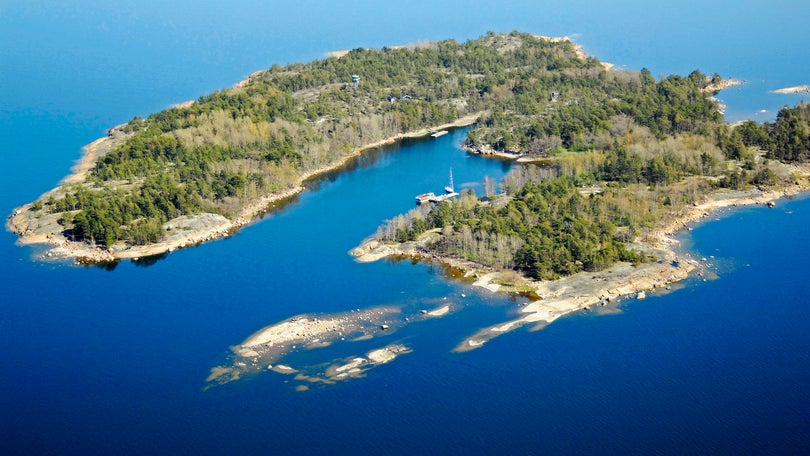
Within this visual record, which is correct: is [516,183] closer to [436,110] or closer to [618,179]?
[618,179]

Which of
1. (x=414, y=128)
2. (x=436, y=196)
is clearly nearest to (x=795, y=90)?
(x=414, y=128)

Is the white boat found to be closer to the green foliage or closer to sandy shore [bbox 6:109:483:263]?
the green foliage

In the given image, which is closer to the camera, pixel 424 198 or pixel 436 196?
pixel 424 198

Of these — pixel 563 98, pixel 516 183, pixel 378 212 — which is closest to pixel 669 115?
pixel 563 98

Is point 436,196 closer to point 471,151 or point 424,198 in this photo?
point 424,198

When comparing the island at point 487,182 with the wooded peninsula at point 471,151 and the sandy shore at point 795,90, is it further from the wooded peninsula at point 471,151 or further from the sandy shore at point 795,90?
the sandy shore at point 795,90

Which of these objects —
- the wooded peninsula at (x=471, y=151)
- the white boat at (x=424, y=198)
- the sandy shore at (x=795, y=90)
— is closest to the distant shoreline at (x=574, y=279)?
the wooded peninsula at (x=471, y=151)

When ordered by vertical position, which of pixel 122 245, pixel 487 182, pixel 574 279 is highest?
pixel 487 182

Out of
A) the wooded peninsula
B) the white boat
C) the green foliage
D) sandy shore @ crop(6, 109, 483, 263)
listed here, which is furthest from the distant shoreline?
sandy shore @ crop(6, 109, 483, 263)
